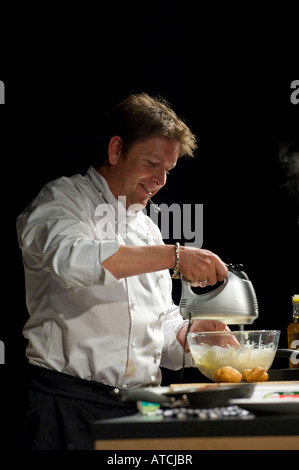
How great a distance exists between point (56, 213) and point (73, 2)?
1.18m

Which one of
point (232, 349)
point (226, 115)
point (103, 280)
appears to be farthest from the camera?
point (226, 115)

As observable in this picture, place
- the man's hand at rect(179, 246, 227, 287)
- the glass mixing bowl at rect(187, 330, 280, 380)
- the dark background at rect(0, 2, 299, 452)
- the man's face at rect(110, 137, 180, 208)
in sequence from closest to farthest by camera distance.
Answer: the man's hand at rect(179, 246, 227, 287)
the glass mixing bowl at rect(187, 330, 280, 380)
the man's face at rect(110, 137, 180, 208)
the dark background at rect(0, 2, 299, 452)

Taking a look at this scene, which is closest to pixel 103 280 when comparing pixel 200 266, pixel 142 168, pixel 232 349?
pixel 200 266

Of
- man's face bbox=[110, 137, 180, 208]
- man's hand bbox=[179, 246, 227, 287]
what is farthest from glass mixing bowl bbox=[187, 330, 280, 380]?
man's face bbox=[110, 137, 180, 208]

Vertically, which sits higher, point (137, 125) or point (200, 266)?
point (137, 125)

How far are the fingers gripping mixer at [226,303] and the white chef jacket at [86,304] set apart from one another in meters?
0.22

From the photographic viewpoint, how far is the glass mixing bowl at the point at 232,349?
5.66 ft

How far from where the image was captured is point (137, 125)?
208cm

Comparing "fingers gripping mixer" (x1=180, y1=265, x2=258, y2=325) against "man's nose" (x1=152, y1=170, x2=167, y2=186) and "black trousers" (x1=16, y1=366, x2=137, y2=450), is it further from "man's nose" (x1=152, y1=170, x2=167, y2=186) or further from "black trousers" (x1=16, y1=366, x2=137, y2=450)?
"man's nose" (x1=152, y1=170, x2=167, y2=186)

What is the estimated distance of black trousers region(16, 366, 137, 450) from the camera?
1.77 meters

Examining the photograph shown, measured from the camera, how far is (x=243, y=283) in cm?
167

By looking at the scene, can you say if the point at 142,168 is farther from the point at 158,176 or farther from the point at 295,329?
the point at 295,329

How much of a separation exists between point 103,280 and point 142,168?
0.59 meters

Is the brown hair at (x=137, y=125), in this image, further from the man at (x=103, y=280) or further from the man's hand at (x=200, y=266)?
the man's hand at (x=200, y=266)
